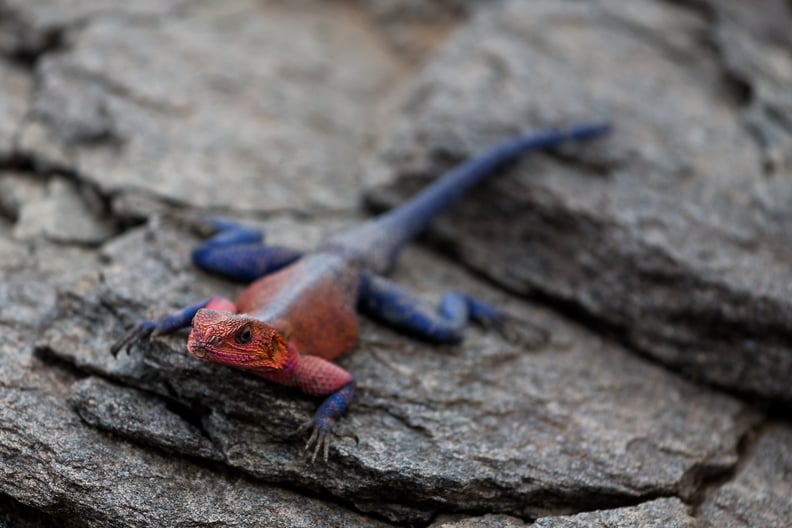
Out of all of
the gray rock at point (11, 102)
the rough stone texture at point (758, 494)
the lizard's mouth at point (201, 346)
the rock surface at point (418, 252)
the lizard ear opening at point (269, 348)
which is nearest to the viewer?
the lizard's mouth at point (201, 346)

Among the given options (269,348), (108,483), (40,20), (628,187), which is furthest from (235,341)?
(40,20)

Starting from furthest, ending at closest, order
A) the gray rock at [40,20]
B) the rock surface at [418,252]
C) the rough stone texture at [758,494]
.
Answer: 1. the gray rock at [40,20]
2. the rough stone texture at [758,494]
3. the rock surface at [418,252]

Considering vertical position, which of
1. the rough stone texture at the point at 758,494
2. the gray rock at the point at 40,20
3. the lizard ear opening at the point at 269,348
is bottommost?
the rough stone texture at the point at 758,494

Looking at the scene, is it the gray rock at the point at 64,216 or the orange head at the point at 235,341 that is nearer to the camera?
the orange head at the point at 235,341

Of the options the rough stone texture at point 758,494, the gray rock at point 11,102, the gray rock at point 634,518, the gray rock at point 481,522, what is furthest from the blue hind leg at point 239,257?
the rough stone texture at point 758,494

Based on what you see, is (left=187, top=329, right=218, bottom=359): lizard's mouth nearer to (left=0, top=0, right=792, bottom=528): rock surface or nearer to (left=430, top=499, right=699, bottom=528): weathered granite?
(left=0, top=0, right=792, bottom=528): rock surface

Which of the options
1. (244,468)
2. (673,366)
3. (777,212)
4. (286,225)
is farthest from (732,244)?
(244,468)

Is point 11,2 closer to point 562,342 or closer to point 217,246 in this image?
point 217,246

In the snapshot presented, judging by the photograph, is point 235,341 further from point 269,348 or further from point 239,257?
point 239,257

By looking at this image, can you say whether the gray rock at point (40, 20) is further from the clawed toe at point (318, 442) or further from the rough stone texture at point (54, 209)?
the clawed toe at point (318, 442)
